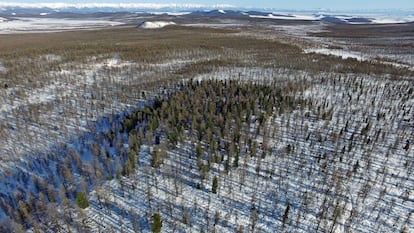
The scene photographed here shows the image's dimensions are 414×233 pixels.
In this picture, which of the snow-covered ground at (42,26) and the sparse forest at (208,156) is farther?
the snow-covered ground at (42,26)

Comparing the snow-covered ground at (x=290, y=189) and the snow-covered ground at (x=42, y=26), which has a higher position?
the snow-covered ground at (x=42, y=26)

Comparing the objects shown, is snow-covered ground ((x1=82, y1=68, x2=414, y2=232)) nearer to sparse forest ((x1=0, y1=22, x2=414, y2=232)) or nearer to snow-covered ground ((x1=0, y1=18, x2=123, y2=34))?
sparse forest ((x1=0, y1=22, x2=414, y2=232))

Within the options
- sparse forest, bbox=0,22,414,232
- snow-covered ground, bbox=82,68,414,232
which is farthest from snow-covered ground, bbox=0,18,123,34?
snow-covered ground, bbox=82,68,414,232

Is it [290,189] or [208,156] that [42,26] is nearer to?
[208,156]

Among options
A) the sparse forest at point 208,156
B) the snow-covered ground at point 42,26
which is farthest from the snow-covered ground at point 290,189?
the snow-covered ground at point 42,26

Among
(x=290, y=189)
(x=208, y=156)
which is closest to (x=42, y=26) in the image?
(x=208, y=156)

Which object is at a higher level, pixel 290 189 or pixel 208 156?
pixel 208 156

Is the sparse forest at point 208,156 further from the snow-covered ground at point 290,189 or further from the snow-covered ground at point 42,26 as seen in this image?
the snow-covered ground at point 42,26

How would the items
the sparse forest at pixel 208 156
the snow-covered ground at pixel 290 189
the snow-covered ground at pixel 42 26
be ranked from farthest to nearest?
the snow-covered ground at pixel 42 26, the sparse forest at pixel 208 156, the snow-covered ground at pixel 290 189

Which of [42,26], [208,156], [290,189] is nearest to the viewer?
[290,189]

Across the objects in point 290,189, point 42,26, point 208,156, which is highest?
point 42,26
